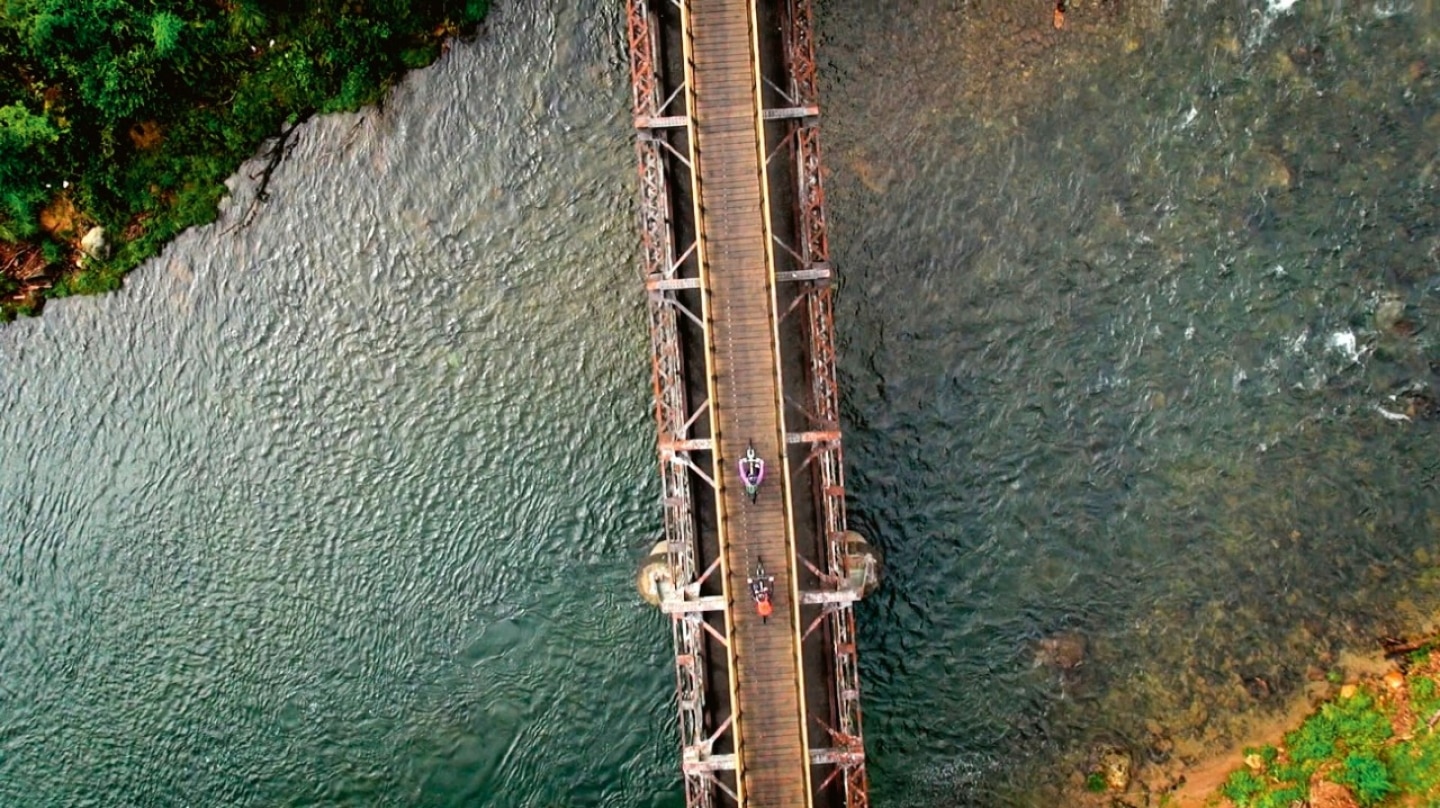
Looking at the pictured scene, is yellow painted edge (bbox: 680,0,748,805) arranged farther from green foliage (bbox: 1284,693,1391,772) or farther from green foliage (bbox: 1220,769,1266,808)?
green foliage (bbox: 1284,693,1391,772)

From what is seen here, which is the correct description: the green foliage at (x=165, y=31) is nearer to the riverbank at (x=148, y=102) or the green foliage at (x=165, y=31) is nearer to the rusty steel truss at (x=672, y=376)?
the riverbank at (x=148, y=102)

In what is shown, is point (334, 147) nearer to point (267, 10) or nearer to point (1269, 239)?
point (267, 10)

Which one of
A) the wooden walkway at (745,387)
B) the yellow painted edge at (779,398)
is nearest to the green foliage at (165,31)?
the wooden walkway at (745,387)

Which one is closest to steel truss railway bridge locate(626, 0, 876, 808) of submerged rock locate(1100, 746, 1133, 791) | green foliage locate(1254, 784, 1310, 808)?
submerged rock locate(1100, 746, 1133, 791)

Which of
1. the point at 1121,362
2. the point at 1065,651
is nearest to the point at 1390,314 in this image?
the point at 1121,362

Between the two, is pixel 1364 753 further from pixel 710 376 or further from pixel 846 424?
pixel 710 376

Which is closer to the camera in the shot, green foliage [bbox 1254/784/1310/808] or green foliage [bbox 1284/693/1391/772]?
green foliage [bbox 1284/693/1391/772]
